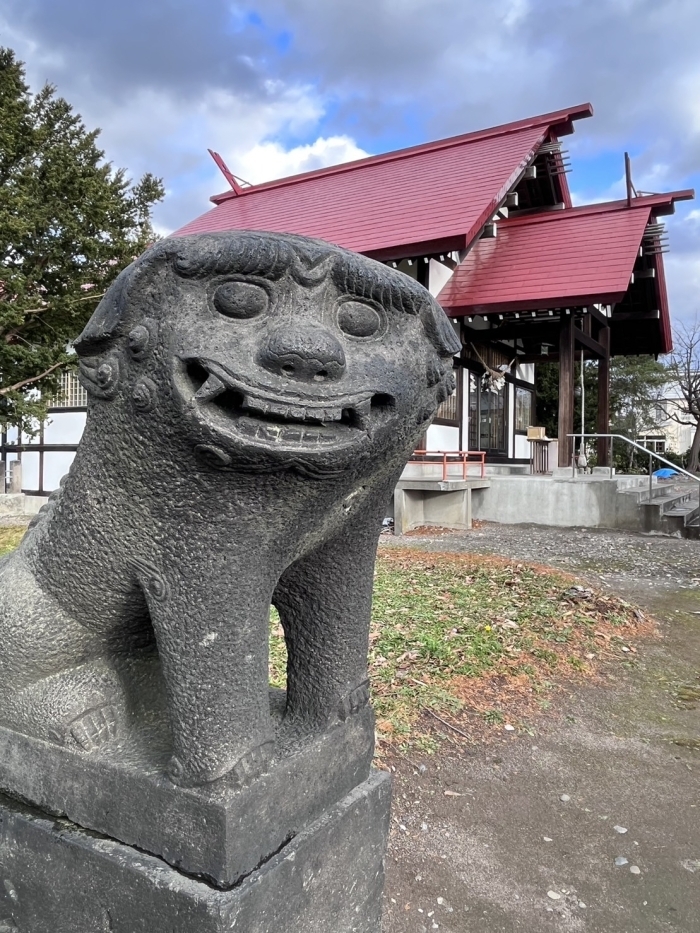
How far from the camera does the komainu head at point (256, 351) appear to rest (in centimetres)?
114

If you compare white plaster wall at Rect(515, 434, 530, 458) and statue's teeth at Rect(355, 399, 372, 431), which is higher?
white plaster wall at Rect(515, 434, 530, 458)

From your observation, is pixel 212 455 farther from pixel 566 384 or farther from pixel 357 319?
pixel 566 384

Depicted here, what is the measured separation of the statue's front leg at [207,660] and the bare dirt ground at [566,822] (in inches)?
42.0

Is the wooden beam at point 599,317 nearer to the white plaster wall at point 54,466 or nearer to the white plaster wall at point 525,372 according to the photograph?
the white plaster wall at point 525,372

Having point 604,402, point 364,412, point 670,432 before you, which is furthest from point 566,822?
point 670,432

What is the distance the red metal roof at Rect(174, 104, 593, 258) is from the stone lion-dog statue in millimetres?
7828

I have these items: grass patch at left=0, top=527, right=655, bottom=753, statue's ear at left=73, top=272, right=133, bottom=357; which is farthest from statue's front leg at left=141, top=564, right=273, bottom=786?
grass patch at left=0, top=527, right=655, bottom=753

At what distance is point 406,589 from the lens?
211 inches

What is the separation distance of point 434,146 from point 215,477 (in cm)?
1298

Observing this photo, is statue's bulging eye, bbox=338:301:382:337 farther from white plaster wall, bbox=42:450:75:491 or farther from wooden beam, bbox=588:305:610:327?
white plaster wall, bbox=42:450:75:491

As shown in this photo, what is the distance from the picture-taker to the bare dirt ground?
1.99 m

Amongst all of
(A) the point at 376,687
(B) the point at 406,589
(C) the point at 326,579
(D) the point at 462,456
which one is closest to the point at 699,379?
(D) the point at 462,456

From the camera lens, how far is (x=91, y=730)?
150 cm

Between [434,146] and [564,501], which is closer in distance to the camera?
[564,501]
